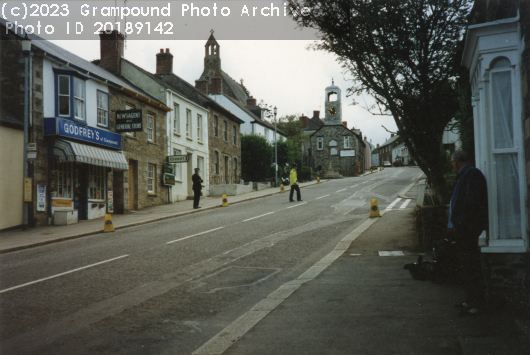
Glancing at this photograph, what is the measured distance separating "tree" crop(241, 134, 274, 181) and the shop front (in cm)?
2492

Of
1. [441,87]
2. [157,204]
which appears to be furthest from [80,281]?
[157,204]

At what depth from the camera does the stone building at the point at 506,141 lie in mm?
5215

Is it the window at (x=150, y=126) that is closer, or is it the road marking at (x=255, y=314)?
the road marking at (x=255, y=314)

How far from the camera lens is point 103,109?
74.2 ft

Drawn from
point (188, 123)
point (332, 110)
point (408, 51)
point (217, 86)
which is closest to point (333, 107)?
point (332, 110)

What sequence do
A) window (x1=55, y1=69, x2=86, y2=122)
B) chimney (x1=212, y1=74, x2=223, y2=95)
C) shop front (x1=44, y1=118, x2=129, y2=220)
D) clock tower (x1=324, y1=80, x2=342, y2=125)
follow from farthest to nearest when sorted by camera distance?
clock tower (x1=324, y1=80, x2=342, y2=125)
chimney (x1=212, y1=74, x2=223, y2=95)
window (x1=55, y1=69, x2=86, y2=122)
shop front (x1=44, y1=118, x2=129, y2=220)

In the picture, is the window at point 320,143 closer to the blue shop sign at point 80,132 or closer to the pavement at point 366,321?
the blue shop sign at point 80,132

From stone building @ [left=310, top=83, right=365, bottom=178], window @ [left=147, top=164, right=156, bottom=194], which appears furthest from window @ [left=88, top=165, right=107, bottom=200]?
stone building @ [left=310, top=83, right=365, bottom=178]

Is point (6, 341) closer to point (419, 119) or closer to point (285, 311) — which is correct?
point (285, 311)

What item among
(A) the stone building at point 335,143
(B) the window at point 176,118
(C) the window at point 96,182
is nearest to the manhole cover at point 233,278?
(C) the window at point 96,182

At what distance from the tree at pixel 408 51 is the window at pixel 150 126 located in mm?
17573

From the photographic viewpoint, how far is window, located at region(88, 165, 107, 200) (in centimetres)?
2130

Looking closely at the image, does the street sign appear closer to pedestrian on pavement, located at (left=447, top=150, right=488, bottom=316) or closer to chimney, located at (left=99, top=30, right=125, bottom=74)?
chimney, located at (left=99, top=30, right=125, bottom=74)

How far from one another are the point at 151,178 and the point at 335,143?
5991 centimetres
